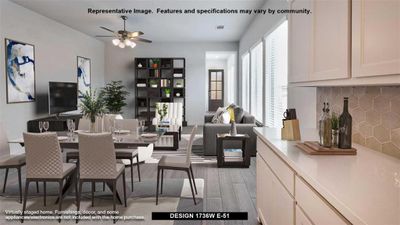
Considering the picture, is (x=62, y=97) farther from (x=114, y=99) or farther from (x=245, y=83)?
(x=245, y=83)

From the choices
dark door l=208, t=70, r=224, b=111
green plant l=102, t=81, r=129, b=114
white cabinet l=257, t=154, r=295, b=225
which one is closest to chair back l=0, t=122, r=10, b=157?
white cabinet l=257, t=154, r=295, b=225

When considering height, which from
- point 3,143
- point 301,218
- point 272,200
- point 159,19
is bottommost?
point 272,200

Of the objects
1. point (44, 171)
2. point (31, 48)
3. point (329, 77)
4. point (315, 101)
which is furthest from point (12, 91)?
point (329, 77)

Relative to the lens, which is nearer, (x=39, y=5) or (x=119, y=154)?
(x=119, y=154)

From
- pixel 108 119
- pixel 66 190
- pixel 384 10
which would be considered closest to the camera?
pixel 384 10

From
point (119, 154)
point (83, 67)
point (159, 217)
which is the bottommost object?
point (159, 217)

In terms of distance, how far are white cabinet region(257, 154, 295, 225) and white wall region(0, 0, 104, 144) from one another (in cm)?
Result: 441

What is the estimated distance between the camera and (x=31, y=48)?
19.1 ft

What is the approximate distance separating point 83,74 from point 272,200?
729 centimetres

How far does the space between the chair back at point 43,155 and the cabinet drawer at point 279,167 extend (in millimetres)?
1824

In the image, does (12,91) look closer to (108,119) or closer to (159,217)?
(108,119)

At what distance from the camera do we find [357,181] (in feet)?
4.08

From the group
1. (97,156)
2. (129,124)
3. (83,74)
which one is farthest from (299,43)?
(83,74)

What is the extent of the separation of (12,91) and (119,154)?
2671 mm
